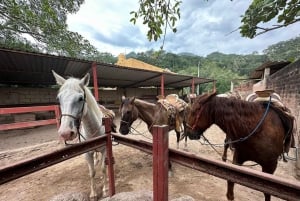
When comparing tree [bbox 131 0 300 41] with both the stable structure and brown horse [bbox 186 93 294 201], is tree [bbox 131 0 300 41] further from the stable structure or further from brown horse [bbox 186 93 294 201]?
the stable structure

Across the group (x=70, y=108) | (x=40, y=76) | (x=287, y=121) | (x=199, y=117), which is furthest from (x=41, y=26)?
(x=287, y=121)

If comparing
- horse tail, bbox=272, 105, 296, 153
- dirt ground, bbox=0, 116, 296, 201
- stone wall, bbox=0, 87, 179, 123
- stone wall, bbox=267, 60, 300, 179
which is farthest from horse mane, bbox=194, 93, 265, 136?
stone wall, bbox=0, 87, 179, 123

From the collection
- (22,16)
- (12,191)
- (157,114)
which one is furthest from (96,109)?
(22,16)

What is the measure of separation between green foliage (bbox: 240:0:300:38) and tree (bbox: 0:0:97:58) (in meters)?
6.95

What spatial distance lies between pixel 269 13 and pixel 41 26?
7630mm

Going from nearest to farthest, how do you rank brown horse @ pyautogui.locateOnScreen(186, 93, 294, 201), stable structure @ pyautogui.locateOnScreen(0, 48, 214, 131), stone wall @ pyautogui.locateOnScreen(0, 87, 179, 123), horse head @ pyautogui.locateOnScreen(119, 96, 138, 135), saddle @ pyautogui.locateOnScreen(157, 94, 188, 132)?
brown horse @ pyautogui.locateOnScreen(186, 93, 294, 201), horse head @ pyautogui.locateOnScreen(119, 96, 138, 135), saddle @ pyautogui.locateOnScreen(157, 94, 188, 132), stable structure @ pyautogui.locateOnScreen(0, 48, 214, 131), stone wall @ pyautogui.locateOnScreen(0, 87, 179, 123)

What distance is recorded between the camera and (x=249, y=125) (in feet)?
6.20

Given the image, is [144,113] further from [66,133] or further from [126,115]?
[66,133]

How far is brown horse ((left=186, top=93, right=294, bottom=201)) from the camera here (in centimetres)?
188

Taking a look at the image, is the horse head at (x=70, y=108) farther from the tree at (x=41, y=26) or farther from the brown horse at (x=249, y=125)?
the tree at (x=41, y=26)

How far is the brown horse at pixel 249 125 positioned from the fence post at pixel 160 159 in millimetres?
1172

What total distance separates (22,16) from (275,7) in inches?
307

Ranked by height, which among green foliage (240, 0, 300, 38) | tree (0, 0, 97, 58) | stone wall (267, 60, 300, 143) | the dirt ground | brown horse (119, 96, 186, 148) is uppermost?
tree (0, 0, 97, 58)

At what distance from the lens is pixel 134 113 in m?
3.19
